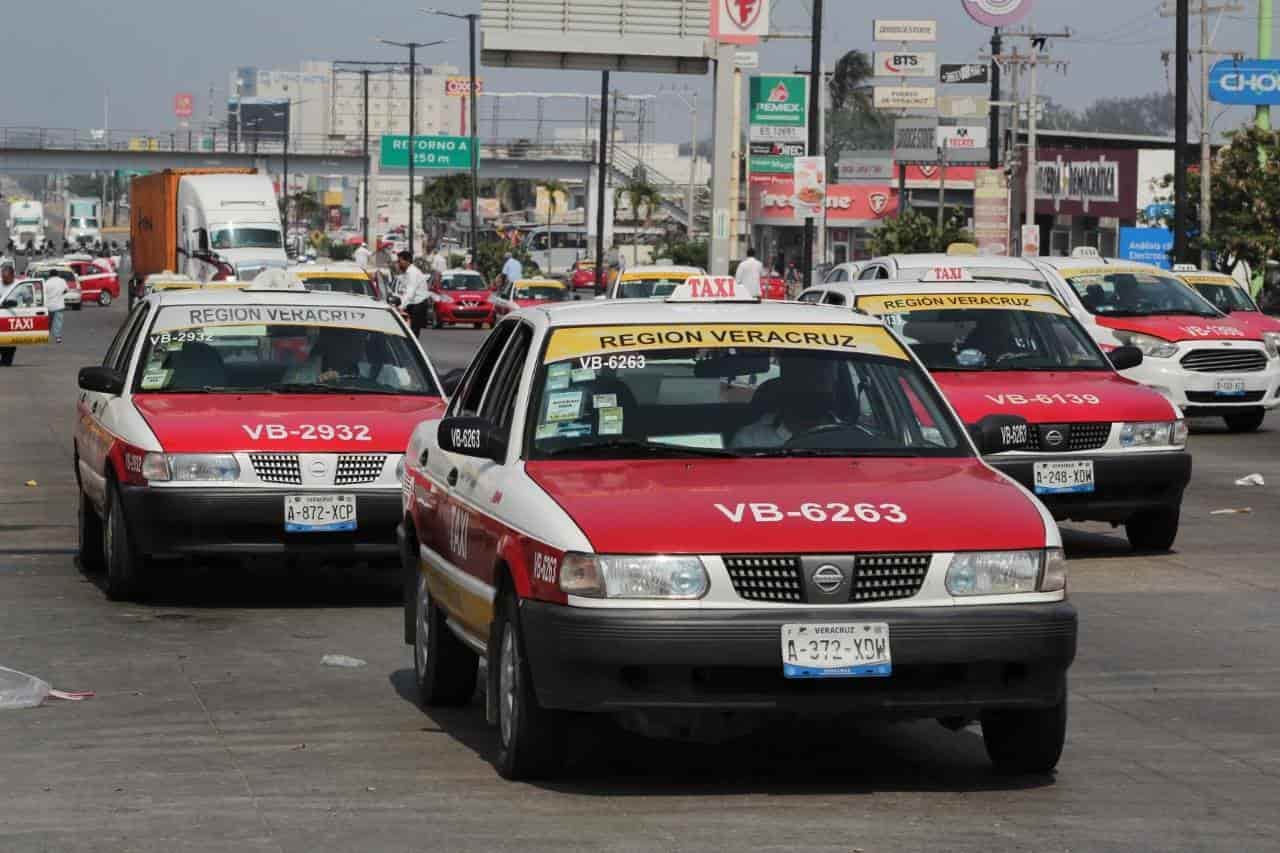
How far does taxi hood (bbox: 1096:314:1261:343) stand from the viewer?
25.5 m

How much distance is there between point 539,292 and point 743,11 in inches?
516

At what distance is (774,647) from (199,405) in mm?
6430

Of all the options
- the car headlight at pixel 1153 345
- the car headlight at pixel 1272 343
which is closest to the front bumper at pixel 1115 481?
the car headlight at pixel 1153 345

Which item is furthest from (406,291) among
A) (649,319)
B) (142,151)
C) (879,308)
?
(142,151)

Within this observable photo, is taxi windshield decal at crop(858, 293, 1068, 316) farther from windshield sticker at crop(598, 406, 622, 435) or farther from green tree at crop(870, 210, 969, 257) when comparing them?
green tree at crop(870, 210, 969, 257)

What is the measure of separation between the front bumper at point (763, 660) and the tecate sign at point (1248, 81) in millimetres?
54481

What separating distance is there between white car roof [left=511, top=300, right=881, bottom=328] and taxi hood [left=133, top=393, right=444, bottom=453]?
3.24 meters

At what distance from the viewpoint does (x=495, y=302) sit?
59.6 meters

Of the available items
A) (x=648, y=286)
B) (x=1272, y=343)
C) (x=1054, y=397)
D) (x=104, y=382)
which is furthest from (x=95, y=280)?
(x=104, y=382)

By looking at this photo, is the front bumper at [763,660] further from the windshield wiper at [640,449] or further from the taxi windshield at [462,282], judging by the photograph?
the taxi windshield at [462,282]

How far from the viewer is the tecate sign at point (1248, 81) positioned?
59375mm

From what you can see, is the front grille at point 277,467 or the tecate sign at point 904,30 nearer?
the front grille at point 277,467

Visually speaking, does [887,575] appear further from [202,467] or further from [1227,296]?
[1227,296]

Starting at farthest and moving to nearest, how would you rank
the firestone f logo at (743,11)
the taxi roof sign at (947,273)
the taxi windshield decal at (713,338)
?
1. the firestone f logo at (743,11)
2. the taxi roof sign at (947,273)
3. the taxi windshield decal at (713,338)
